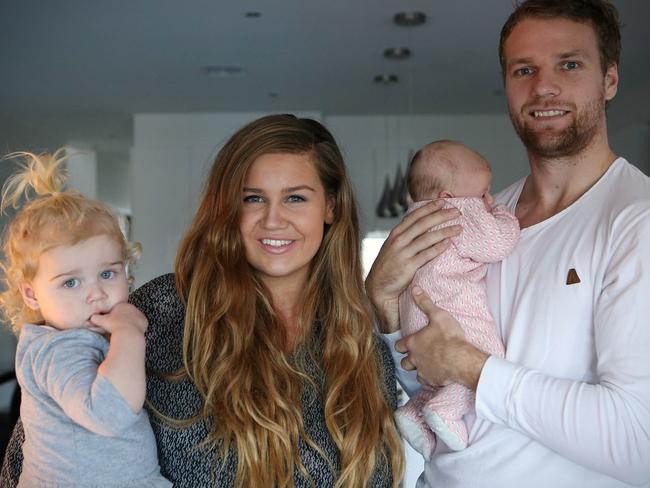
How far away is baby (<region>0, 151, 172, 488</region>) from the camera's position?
4.62ft

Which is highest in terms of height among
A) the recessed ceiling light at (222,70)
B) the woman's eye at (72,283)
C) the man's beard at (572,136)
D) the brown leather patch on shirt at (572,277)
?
the recessed ceiling light at (222,70)

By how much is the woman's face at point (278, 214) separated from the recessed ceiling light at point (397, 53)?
144 inches

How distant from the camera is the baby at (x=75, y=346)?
1.41 m

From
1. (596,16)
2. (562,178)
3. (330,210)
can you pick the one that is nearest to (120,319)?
(330,210)

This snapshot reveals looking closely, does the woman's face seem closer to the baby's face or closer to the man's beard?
the baby's face

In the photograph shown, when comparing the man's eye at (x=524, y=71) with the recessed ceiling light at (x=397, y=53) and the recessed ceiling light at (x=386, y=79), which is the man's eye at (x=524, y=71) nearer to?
the recessed ceiling light at (x=397, y=53)

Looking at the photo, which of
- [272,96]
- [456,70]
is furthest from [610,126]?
[272,96]

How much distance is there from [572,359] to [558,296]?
14cm

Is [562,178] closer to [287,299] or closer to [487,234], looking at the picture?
[487,234]

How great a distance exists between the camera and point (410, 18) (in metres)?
4.52

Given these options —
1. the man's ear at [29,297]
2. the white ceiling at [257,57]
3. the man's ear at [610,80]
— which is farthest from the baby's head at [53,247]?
the white ceiling at [257,57]

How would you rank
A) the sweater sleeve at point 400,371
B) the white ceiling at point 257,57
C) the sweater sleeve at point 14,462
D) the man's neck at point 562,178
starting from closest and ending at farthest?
the sweater sleeve at point 14,462
the man's neck at point 562,178
the sweater sleeve at point 400,371
the white ceiling at point 257,57

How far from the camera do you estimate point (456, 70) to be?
19.4 feet

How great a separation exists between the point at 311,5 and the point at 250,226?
9.52ft
